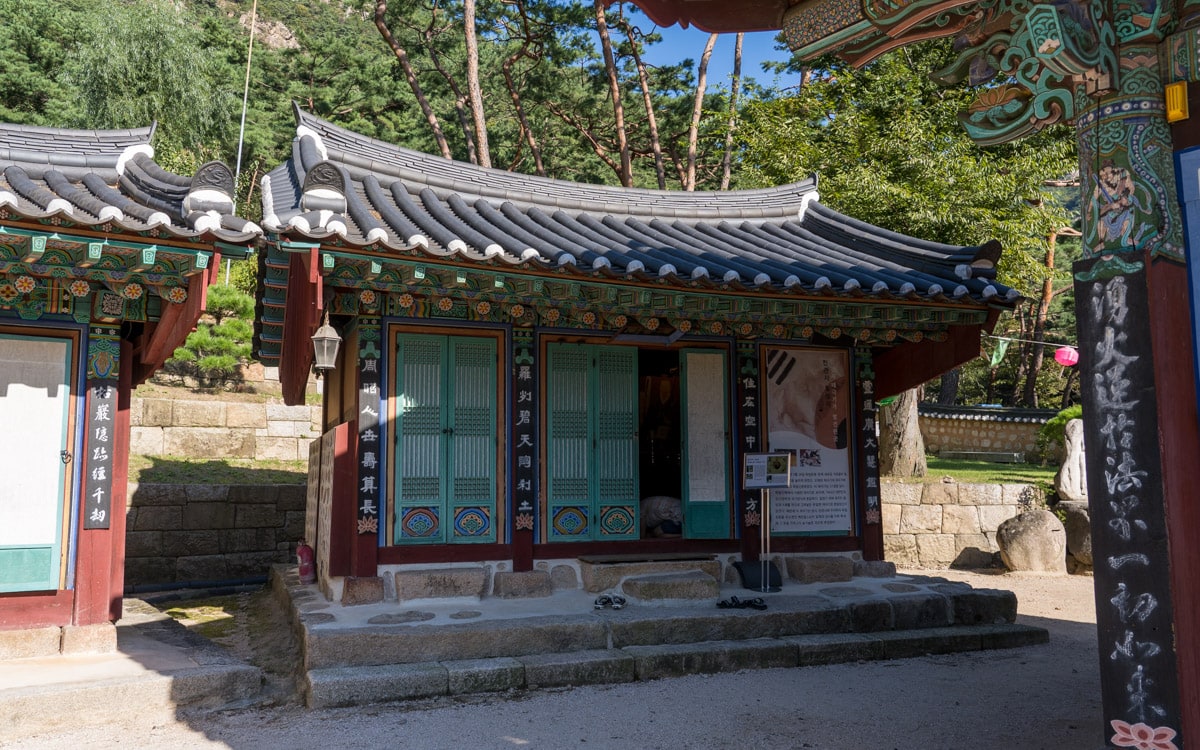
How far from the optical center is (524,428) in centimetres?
858

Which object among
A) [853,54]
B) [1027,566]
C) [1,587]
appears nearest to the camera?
[853,54]

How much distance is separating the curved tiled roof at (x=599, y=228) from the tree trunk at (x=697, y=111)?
8361mm

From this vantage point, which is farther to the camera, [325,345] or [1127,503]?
[325,345]

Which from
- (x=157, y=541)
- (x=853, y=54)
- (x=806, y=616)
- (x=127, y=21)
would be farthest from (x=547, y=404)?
(x=127, y=21)

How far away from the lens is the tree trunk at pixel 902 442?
53.7ft

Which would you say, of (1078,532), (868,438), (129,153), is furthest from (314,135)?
(1078,532)

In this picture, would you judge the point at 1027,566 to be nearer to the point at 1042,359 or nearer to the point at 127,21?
the point at 1042,359

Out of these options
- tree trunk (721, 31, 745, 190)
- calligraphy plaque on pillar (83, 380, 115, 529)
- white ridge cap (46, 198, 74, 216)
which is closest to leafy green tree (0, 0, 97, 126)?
tree trunk (721, 31, 745, 190)

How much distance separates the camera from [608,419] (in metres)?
9.04

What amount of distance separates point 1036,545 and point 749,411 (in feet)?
21.2

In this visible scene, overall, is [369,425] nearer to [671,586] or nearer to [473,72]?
[671,586]

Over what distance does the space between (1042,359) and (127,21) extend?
30.3 metres

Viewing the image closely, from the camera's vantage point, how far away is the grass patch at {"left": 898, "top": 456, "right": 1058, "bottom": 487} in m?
15.7

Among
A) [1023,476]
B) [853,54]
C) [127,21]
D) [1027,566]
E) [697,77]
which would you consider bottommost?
[1027,566]
